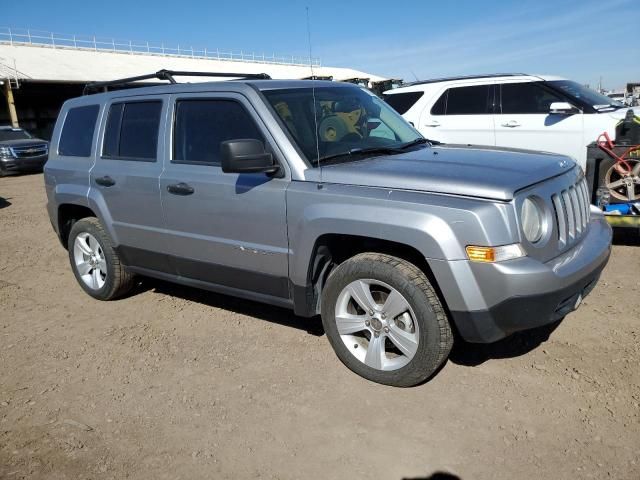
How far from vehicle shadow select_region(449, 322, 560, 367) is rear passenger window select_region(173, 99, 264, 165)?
2.03 m

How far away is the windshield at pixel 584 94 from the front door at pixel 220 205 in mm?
5264

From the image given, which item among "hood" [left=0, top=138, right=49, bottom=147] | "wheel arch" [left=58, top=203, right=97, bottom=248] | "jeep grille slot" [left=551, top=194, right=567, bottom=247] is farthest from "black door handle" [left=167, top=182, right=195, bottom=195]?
"hood" [left=0, top=138, right=49, bottom=147]

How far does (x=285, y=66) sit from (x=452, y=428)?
5131cm

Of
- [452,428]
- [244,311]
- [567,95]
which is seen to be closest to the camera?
[452,428]

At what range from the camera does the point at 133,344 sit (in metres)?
4.34

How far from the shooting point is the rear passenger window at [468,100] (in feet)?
25.8

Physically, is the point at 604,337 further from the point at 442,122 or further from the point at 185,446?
the point at 442,122

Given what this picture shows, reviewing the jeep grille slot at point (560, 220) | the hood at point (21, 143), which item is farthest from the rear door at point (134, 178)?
the hood at point (21, 143)

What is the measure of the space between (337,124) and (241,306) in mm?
1934

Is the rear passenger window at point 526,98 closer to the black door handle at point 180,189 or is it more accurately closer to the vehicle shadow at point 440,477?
the black door handle at point 180,189

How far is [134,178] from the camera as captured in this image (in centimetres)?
445

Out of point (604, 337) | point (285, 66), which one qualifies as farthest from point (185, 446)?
point (285, 66)

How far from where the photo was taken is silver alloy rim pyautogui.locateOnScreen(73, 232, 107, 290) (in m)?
5.21

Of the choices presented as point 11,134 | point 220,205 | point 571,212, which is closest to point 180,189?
point 220,205
